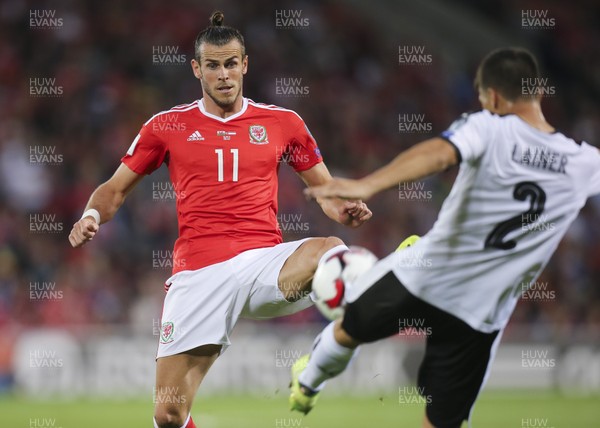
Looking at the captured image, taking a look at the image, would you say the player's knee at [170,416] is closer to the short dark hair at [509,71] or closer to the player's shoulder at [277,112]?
the player's shoulder at [277,112]

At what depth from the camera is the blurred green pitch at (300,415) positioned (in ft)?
32.2

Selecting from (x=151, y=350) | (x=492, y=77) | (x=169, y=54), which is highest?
(x=169, y=54)

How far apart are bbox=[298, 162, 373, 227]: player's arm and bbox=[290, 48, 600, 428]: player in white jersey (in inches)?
25.3

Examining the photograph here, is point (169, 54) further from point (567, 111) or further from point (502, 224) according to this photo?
point (502, 224)

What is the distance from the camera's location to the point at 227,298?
6.11 m

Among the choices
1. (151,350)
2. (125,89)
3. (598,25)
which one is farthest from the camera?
(598,25)

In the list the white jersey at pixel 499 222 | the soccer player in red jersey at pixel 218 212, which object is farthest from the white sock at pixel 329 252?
the white jersey at pixel 499 222

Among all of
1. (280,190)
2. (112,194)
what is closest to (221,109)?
(112,194)

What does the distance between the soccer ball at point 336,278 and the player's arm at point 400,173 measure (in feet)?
2.92

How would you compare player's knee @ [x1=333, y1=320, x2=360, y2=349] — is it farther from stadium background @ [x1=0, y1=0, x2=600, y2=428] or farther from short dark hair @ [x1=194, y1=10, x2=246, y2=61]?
stadium background @ [x1=0, y1=0, x2=600, y2=428]

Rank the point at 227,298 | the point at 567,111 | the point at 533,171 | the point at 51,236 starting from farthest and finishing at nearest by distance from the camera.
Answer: the point at 567,111 < the point at 51,236 < the point at 227,298 < the point at 533,171

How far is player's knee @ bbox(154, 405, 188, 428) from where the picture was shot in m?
6.01

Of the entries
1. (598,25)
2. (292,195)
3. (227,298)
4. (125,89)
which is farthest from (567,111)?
(227,298)

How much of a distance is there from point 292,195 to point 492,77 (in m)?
9.37
